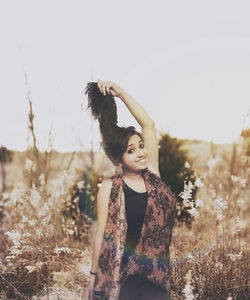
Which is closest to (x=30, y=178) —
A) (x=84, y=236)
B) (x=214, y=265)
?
(x=84, y=236)

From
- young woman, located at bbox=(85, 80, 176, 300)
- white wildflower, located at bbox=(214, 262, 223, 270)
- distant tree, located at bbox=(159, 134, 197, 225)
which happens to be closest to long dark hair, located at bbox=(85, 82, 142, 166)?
young woman, located at bbox=(85, 80, 176, 300)

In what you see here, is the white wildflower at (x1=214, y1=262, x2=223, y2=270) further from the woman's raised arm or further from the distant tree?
the distant tree

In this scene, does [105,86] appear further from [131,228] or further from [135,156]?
[131,228]

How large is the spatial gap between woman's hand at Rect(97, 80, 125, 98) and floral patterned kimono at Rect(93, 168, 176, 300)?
2.20ft

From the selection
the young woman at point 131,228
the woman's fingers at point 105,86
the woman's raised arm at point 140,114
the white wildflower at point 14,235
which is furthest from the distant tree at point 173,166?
the young woman at point 131,228

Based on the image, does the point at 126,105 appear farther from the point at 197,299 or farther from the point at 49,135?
the point at 49,135

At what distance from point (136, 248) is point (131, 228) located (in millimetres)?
142

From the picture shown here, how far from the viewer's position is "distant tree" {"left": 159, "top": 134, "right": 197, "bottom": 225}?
744 cm

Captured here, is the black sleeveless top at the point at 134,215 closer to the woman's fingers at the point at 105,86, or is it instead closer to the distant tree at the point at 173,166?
the woman's fingers at the point at 105,86

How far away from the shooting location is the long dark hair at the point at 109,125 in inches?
131

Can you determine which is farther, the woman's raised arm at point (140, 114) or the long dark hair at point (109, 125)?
the woman's raised arm at point (140, 114)

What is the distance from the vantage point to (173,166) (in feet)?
24.5

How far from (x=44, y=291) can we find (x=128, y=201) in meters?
2.03

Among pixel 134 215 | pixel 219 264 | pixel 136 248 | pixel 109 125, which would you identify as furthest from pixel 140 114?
pixel 219 264
